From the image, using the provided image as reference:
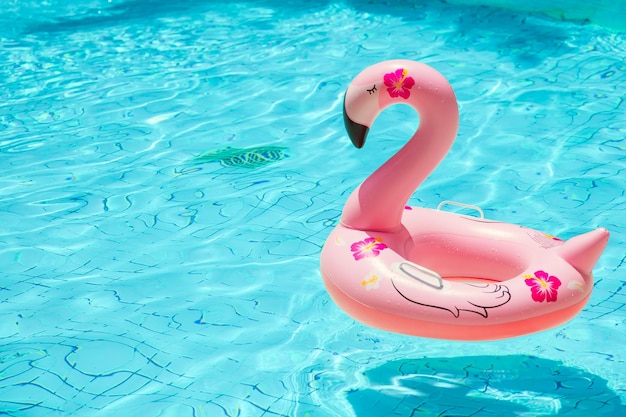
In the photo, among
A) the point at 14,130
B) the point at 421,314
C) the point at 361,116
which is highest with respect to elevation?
the point at 361,116

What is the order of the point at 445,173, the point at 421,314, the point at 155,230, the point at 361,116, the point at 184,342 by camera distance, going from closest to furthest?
the point at 421,314, the point at 361,116, the point at 184,342, the point at 155,230, the point at 445,173

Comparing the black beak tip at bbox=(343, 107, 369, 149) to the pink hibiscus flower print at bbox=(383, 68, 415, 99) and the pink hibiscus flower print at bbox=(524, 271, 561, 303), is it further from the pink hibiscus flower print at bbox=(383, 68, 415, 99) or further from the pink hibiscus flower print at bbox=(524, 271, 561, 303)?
the pink hibiscus flower print at bbox=(524, 271, 561, 303)

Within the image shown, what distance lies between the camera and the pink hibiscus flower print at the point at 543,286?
8.23 feet

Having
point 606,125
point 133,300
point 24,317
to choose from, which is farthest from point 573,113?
point 24,317

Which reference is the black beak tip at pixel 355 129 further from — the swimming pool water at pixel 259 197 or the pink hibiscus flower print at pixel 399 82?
the swimming pool water at pixel 259 197

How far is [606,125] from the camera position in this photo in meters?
4.98

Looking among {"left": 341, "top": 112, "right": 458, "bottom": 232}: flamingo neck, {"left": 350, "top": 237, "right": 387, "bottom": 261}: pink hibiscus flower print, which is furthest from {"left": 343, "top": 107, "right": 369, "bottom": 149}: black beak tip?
{"left": 350, "top": 237, "right": 387, "bottom": 261}: pink hibiscus flower print

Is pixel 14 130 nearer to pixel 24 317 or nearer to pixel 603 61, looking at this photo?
pixel 24 317

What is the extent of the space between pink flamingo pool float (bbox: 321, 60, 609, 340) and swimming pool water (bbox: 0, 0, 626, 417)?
0.41 metres

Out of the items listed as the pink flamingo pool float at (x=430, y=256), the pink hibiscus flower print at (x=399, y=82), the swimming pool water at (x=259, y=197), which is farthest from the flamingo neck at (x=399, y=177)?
the swimming pool water at (x=259, y=197)

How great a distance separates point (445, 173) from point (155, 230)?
5.12 ft

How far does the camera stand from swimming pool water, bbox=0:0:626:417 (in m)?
2.93

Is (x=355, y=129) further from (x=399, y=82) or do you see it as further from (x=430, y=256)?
(x=430, y=256)

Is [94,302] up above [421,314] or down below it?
below
